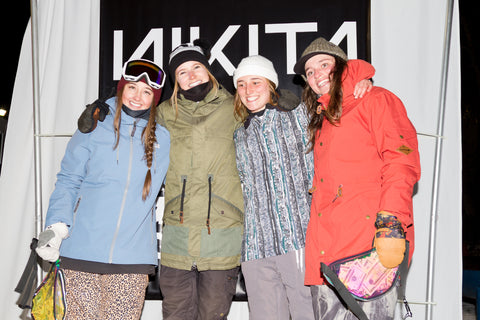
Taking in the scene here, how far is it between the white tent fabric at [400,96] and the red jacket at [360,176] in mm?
1304

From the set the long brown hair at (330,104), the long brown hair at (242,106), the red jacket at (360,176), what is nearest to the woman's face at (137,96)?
the long brown hair at (242,106)

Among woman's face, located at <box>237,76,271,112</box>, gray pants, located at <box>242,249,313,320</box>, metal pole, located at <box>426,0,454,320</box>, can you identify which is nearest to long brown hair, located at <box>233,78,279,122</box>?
woman's face, located at <box>237,76,271,112</box>

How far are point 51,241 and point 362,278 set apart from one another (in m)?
1.37

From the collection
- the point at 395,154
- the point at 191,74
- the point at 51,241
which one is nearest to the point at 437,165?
the point at 395,154

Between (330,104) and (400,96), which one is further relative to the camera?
(400,96)

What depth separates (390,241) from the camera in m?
1.56

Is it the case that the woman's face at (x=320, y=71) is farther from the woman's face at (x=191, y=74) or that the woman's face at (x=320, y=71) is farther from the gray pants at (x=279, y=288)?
the gray pants at (x=279, y=288)

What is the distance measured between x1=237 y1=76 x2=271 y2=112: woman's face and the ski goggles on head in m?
0.44

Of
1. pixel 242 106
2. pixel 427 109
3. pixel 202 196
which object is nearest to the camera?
pixel 202 196

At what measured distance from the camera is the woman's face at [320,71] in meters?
2.05

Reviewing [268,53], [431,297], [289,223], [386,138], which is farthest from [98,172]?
[431,297]

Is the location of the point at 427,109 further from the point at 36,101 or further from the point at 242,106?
the point at 36,101

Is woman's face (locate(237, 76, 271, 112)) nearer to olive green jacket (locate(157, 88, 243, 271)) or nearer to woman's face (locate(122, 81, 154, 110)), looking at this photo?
olive green jacket (locate(157, 88, 243, 271))

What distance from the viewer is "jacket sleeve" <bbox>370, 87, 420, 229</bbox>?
5.29 feet
